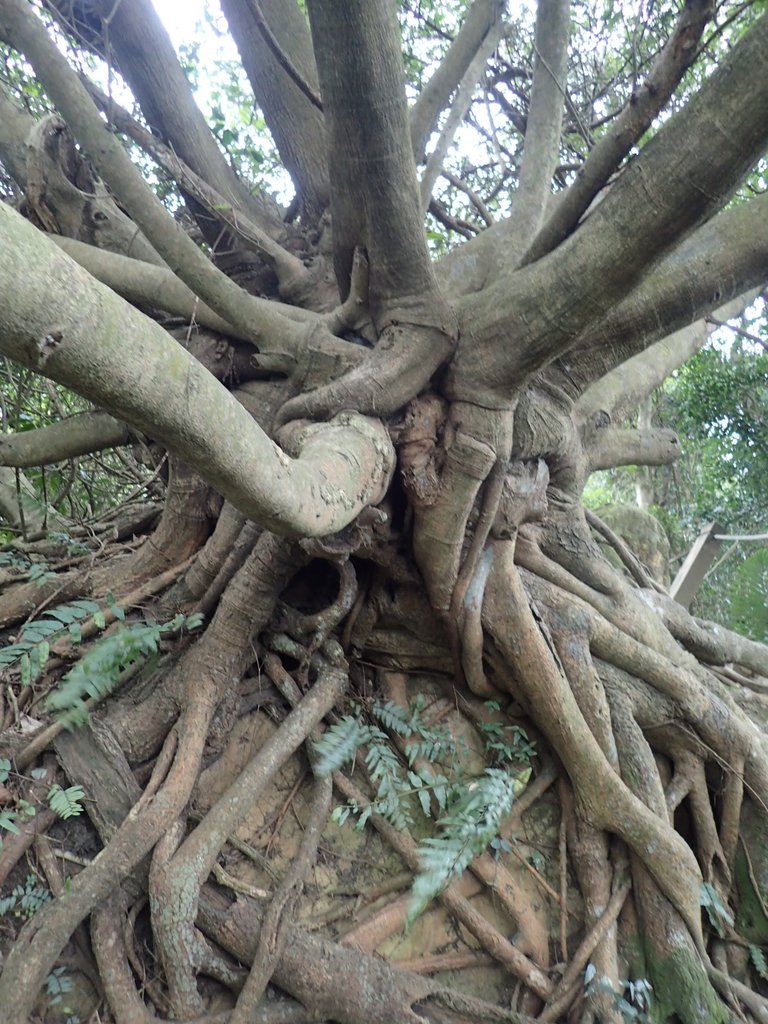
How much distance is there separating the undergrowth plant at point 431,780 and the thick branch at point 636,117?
6.92 feet

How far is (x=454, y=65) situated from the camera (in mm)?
3648

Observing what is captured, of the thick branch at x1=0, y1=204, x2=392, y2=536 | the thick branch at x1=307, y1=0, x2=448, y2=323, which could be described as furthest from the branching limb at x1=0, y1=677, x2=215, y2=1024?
the thick branch at x1=307, y1=0, x2=448, y2=323

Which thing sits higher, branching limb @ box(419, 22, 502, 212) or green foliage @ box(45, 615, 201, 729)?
branching limb @ box(419, 22, 502, 212)

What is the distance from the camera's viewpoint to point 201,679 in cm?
271

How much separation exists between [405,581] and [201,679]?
3.33 ft

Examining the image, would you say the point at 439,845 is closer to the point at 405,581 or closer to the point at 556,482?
the point at 405,581

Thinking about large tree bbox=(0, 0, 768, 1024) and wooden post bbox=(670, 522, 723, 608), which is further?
wooden post bbox=(670, 522, 723, 608)

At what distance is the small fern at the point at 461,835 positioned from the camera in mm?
2174

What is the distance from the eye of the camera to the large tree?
2.11m

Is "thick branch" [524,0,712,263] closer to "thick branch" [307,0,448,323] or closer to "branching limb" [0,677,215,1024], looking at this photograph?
"thick branch" [307,0,448,323]

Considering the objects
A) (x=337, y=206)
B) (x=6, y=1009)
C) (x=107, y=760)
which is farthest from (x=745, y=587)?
(x=6, y=1009)

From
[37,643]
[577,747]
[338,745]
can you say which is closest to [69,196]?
[37,643]

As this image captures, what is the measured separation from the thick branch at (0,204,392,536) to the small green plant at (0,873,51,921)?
154cm

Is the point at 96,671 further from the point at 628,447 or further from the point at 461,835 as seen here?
the point at 628,447
